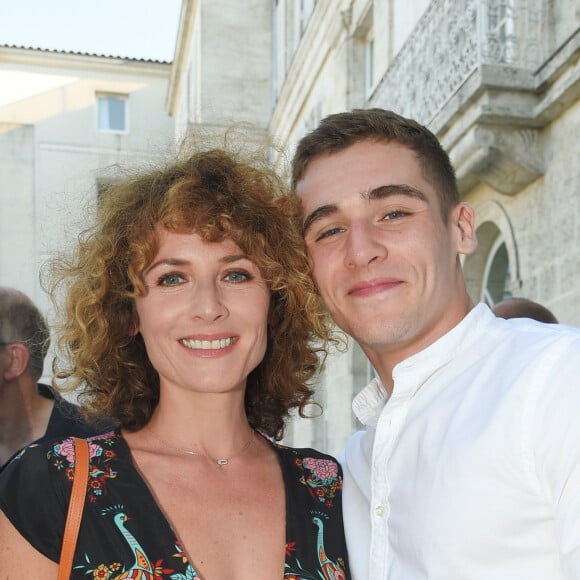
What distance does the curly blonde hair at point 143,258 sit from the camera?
2.88 meters

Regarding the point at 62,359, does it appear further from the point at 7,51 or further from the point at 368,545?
the point at 7,51

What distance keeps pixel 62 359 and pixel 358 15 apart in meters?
9.52

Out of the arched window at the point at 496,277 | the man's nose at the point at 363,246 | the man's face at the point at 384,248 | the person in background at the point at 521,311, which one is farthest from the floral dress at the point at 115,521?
the arched window at the point at 496,277

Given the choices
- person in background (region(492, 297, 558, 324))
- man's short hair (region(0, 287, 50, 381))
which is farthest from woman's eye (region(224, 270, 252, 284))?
person in background (region(492, 297, 558, 324))

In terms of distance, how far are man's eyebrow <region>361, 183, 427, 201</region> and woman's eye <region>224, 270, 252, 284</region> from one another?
49cm

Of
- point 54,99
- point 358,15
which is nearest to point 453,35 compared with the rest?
point 358,15

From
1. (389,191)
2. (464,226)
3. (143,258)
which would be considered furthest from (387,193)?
(143,258)

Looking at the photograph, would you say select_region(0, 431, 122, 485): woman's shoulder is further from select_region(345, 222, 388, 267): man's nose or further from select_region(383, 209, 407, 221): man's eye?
select_region(383, 209, 407, 221): man's eye

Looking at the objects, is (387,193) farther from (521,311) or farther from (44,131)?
(44,131)

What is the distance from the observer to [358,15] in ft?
38.3

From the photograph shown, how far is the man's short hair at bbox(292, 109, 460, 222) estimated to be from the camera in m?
2.95

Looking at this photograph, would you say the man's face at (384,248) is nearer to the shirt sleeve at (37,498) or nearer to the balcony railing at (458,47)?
the shirt sleeve at (37,498)

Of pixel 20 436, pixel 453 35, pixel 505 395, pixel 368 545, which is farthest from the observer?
pixel 453 35

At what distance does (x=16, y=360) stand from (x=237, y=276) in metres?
1.75
